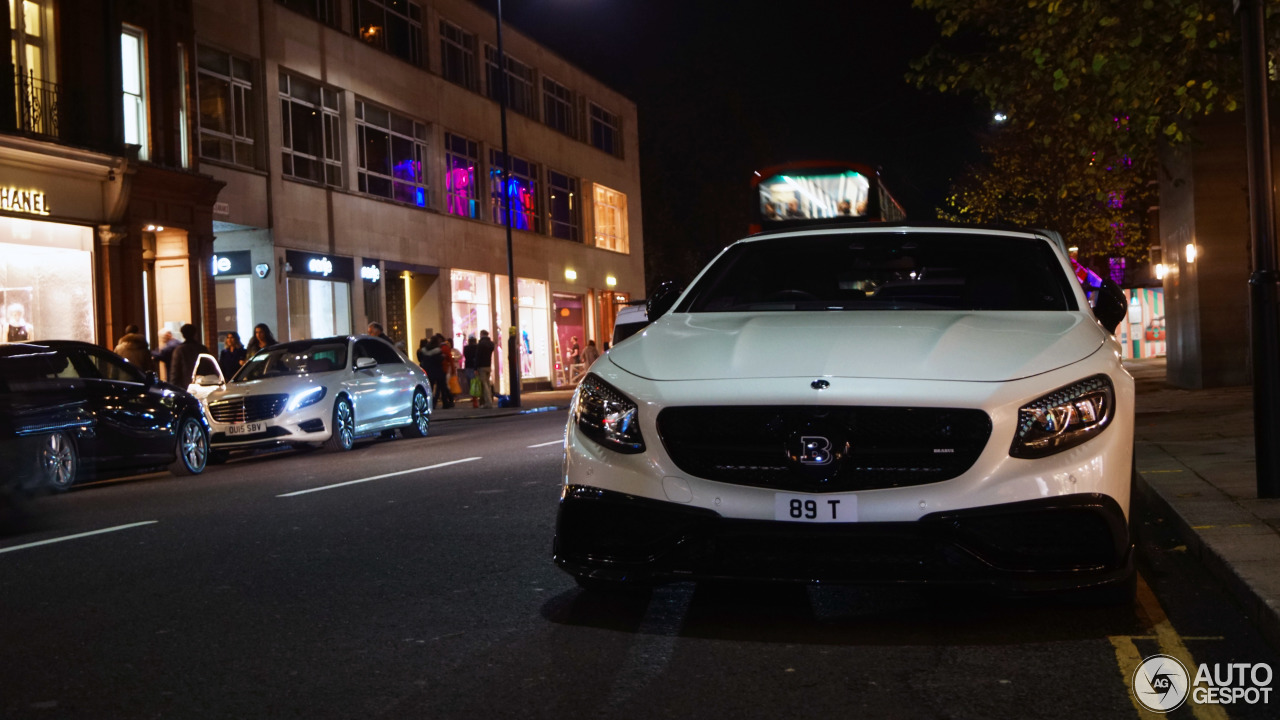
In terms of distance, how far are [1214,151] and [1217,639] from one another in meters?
19.5

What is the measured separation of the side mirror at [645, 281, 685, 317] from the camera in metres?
6.82

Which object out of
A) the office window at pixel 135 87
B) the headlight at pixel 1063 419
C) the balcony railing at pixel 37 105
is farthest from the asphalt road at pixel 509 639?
the office window at pixel 135 87

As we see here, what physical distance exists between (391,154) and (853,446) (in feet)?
103

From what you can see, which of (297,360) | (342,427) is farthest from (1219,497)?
(297,360)

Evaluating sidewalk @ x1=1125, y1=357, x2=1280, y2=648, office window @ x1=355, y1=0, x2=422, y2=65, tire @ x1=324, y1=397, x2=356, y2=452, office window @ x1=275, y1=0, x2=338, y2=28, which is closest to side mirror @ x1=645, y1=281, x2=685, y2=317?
sidewalk @ x1=1125, y1=357, x2=1280, y2=648

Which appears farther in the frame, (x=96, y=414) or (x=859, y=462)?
(x=96, y=414)

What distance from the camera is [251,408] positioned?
1734cm

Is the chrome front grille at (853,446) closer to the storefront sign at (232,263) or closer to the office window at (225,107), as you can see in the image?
the office window at (225,107)

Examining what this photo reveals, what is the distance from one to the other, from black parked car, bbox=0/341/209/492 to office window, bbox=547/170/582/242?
30.6 metres

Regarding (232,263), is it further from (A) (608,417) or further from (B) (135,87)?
(A) (608,417)

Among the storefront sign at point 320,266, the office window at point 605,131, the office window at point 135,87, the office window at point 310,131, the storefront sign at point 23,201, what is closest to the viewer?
the storefront sign at point 23,201

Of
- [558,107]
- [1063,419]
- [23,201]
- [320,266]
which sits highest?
[558,107]

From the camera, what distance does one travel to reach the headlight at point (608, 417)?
5.04m

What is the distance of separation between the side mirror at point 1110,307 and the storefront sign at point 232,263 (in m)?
24.7
